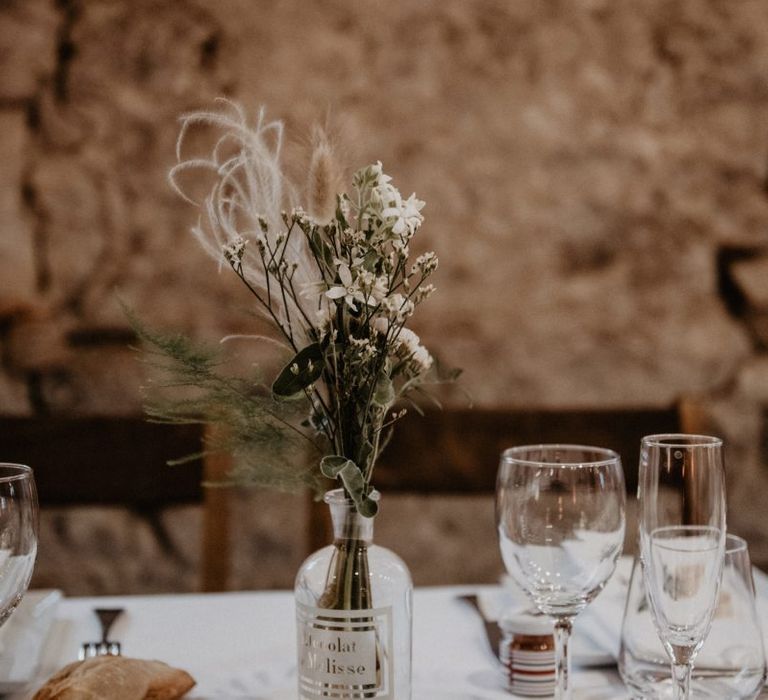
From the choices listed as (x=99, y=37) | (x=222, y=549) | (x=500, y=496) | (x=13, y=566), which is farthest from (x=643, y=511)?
(x=99, y=37)

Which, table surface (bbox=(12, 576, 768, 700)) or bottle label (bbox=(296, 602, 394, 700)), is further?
table surface (bbox=(12, 576, 768, 700))

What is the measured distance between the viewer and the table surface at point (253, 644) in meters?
0.96

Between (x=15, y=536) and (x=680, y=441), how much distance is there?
1.88ft

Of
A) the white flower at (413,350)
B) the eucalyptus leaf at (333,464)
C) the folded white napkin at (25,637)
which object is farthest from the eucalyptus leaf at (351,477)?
the folded white napkin at (25,637)

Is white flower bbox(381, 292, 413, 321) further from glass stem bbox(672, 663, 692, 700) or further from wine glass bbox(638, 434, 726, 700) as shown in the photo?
glass stem bbox(672, 663, 692, 700)

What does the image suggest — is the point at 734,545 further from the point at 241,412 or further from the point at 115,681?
the point at 115,681

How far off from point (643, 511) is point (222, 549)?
92 cm

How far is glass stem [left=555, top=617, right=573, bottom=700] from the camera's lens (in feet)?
2.72

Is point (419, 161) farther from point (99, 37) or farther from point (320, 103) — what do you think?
point (99, 37)

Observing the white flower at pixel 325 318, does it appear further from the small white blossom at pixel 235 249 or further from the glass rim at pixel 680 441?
the glass rim at pixel 680 441

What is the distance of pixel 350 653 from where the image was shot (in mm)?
807

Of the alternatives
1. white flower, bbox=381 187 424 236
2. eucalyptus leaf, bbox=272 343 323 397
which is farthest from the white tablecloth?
white flower, bbox=381 187 424 236

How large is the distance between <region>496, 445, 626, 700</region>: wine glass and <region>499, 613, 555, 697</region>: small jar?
109 mm

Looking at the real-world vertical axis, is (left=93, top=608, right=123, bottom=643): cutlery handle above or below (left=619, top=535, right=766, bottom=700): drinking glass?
below
